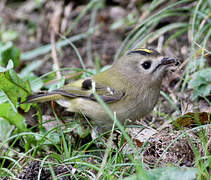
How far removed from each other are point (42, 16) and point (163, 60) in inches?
145

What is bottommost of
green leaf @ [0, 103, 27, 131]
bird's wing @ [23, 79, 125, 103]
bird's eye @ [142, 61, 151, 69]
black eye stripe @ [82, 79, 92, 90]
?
green leaf @ [0, 103, 27, 131]

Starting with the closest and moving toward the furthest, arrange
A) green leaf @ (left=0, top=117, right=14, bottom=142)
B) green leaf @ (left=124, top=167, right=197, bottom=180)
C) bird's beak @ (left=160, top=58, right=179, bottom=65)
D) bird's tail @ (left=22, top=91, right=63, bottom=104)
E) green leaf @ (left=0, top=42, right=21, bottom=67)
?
green leaf @ (left=124, top=167, right=197, bottom=180) < bird's beak @ (left=160, top=58, right=179, bottom=65) < green leaf @ (left=0, top=117, right=14, bottom=142) < bird's tail @ (left=22, top=91, right=63, bottom=104) < green leaf @ (left=0, top=42, right=21, bottom=67)

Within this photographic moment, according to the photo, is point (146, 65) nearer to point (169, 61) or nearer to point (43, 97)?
point (169, 61)

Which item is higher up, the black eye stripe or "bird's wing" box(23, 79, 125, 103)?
the black eye stripe

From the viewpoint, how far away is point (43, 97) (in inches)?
135

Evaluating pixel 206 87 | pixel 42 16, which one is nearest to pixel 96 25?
pixel 42 16

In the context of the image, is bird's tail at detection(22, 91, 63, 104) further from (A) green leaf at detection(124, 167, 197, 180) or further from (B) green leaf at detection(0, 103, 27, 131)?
(A) green leaf at detection(124, 167, 197, 180)

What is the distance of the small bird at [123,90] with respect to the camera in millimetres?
3115

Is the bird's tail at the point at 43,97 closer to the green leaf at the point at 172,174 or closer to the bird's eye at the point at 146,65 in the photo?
the bird's eye at the point at 146,65

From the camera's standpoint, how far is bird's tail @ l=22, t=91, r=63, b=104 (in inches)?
129

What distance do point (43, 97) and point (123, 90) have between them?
77cm

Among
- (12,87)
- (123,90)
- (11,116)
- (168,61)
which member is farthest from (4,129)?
(168,61)

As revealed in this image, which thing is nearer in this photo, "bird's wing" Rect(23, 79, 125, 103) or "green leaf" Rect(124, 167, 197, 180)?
"green leaf" Rect(124, 167, 197, 180)

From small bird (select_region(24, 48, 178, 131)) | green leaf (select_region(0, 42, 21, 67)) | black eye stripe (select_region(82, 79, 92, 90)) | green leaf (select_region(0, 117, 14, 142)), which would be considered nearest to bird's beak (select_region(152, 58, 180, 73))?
small bird (select_region(24, 48, 178, 131))
